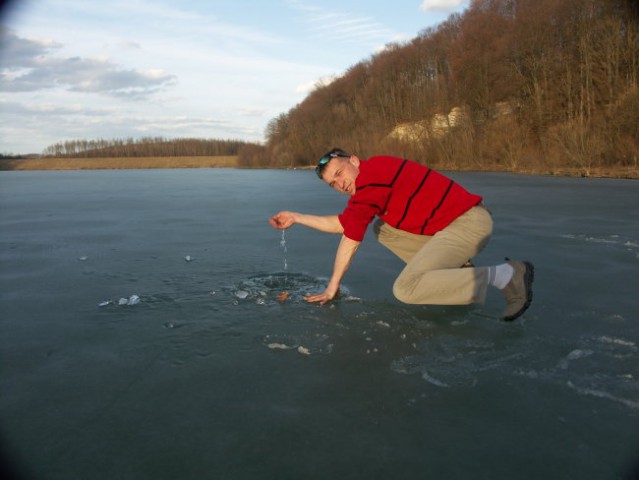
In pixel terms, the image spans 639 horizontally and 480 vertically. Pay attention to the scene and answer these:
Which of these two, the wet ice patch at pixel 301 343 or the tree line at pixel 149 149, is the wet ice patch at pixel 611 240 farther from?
the tree line at pixel 149 149

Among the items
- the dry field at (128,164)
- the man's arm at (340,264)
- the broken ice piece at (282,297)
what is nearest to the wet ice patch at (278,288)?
the broken ice piece at (282,297)

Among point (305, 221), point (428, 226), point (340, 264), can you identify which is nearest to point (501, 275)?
point (428, 226)

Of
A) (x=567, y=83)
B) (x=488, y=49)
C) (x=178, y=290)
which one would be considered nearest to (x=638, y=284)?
(x=178, y=290)

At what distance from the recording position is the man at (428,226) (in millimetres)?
2906

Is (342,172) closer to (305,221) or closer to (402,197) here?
(402,197)

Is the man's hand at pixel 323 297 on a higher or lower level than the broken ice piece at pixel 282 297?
higher

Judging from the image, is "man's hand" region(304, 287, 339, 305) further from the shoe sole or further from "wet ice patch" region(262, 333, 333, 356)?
the shoe sole

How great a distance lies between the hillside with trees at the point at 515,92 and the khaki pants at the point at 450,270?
20243mm

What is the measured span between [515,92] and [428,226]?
108 feet

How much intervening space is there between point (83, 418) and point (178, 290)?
198 cm

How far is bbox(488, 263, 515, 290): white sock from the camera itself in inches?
115

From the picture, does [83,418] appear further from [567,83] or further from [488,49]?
[488,49]

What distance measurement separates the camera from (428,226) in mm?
3268

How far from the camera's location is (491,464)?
1.61m
